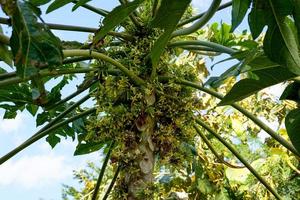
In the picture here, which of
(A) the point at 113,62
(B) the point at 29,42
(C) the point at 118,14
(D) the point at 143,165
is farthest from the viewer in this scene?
(D) the point at 143,165

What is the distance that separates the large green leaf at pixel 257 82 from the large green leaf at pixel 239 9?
0.67ft

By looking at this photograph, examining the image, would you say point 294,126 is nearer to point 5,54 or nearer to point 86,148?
point 5,54

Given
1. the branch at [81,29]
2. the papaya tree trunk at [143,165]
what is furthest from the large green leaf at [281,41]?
the branch at [81,29]

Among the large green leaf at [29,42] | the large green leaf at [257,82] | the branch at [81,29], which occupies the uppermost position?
the branch at [81,29]

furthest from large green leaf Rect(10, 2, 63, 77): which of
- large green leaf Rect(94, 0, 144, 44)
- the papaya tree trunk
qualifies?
the papaya tree trunk

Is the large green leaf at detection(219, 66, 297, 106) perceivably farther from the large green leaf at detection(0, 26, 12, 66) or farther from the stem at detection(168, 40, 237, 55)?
the large green leaf at detection(0, 26, 12, 66)

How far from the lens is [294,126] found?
2057 millimetres

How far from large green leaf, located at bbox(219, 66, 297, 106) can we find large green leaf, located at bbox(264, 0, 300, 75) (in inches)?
7.6

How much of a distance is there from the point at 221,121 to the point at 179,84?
2.02 metres

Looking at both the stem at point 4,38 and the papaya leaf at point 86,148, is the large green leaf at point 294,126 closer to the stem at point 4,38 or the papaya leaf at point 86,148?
the stem at point 4,38

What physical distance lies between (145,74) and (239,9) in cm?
73

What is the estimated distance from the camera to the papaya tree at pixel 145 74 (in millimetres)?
1698

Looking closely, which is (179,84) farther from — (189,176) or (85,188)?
(85,188)

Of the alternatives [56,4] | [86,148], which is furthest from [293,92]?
[86,148]
